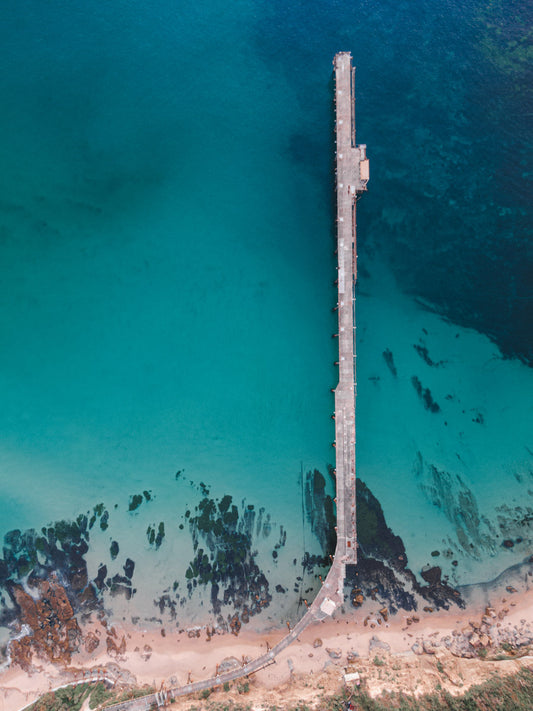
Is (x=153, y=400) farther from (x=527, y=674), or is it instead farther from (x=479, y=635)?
(x=527, y=674)

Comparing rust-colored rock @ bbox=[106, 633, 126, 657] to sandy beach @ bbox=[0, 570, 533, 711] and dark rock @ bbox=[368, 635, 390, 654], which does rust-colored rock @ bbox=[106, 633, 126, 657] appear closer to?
sandy beach @ bbox=[0, 570, 533, 711]

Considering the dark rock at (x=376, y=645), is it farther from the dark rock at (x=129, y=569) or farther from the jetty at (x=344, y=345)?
the dark rock at (x=129, y=569)

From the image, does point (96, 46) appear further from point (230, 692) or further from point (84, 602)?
point (230, 692)

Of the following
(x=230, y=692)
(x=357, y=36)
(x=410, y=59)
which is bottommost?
(x=230, y=692)

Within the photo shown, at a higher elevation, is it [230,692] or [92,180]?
[92,180]

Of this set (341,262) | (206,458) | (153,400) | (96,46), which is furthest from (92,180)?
(206,458)

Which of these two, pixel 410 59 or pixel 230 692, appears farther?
pixel 410 59

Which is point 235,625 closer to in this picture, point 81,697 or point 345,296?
point 81,697
